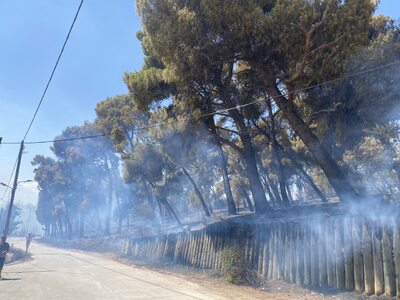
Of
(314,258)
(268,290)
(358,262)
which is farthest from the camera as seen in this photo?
(268,290)

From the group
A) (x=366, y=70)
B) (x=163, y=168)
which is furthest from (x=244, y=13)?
(x=163, y=168)

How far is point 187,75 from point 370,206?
7.77 m

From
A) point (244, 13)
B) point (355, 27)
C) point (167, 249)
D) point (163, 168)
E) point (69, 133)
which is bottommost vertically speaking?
point (167, 249)

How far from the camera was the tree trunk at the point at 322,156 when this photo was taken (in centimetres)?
1077

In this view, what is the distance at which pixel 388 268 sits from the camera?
6.75m

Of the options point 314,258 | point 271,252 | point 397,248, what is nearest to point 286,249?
point 271,252

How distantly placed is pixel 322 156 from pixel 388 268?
497 centimetres

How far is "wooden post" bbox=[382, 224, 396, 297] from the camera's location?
6634 millimetres

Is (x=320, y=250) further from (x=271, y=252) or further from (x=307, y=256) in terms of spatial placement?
(x=271, y=252)

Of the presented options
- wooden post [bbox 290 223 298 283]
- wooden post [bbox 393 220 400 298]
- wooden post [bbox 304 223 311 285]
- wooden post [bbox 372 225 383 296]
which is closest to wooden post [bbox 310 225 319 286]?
wooden post [bbox 304 223 311 285]

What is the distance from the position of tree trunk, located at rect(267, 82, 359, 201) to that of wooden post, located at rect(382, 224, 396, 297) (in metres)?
3.71

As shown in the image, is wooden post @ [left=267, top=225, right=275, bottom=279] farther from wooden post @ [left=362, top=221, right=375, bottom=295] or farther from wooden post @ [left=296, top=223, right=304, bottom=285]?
wooden post @ [left=362, top=221, right=375, bottom=295]

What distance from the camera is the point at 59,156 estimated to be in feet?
161

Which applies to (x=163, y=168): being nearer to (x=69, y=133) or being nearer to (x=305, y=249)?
(x=305, y=249)
